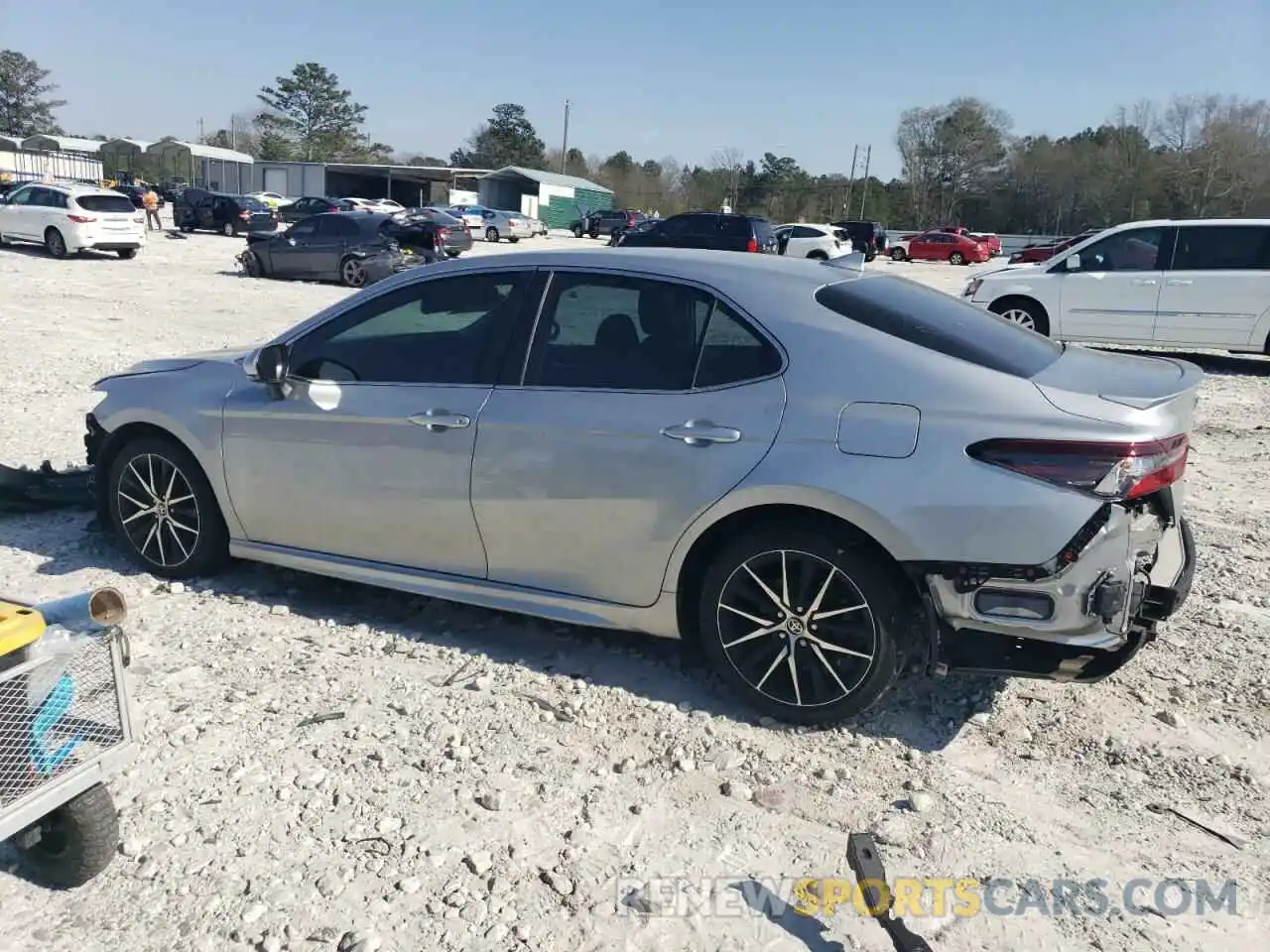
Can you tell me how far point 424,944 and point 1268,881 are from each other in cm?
235

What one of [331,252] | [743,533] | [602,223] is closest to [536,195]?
[602,223]

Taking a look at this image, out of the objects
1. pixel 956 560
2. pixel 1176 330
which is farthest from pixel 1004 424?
pixel 1176 330

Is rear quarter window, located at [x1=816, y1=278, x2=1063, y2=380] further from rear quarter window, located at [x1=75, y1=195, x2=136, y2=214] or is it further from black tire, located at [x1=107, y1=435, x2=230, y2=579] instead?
rear quarter window, located at [x1=75, y1=195, x2=136, y2=214]

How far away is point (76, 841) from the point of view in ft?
8.88

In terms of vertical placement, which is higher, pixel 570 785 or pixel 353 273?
pixel 353 273

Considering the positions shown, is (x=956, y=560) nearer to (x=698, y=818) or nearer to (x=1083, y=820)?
(x=1083, y=820)

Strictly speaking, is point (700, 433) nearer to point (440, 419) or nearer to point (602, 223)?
point (440, 419)

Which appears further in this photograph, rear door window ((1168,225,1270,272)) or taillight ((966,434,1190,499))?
rear door window ((1168,225,1270,272))

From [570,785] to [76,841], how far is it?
1.42 meters

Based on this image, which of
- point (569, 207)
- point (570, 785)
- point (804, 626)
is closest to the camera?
point (570, 785)

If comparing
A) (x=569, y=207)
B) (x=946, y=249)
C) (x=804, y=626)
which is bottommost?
(x=804, y=626)

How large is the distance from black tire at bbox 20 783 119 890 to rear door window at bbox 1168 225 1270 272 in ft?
42.0

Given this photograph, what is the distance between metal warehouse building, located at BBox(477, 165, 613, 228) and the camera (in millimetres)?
66938

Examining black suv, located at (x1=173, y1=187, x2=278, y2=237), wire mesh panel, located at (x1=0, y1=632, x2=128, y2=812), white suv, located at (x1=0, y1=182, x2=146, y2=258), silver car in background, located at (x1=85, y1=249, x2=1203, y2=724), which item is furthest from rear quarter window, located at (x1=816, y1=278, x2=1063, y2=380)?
black suv, located at (x1=173, y1=187, x2=278, y2=237)
